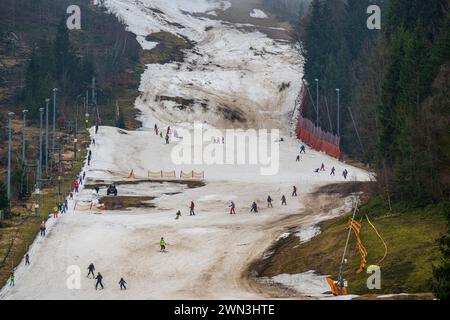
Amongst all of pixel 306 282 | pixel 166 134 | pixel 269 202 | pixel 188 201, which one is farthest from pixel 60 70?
pixel 306 282

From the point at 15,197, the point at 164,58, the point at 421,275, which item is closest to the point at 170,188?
the point at 15,197

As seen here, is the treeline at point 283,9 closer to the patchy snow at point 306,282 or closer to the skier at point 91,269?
the skier at point 91,269

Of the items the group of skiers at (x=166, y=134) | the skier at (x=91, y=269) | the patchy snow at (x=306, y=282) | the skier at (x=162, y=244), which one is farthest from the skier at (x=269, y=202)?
the group of skiers at (x=166, y=134)

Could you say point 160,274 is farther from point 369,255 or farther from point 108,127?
point 108,127

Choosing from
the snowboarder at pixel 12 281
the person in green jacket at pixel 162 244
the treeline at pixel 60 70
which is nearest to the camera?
the snowboarder at pixel 12 281

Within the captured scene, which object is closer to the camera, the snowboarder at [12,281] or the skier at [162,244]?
the snowboarder at [12,281]

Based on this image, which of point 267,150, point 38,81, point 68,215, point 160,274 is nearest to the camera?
point 160,274

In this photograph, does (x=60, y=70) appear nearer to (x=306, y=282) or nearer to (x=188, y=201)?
(x=188, y=201)
